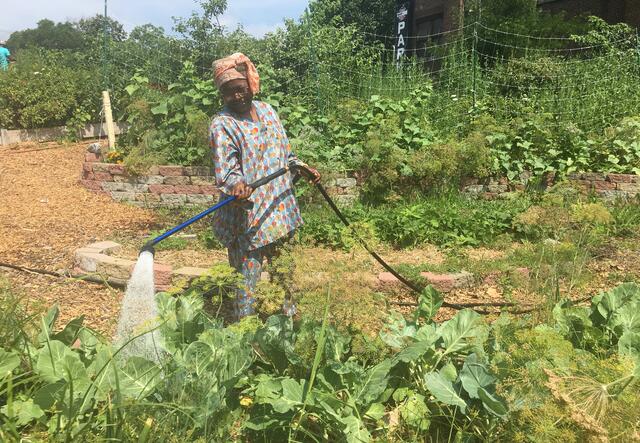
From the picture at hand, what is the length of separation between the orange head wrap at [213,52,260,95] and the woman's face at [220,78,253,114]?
2 centimetres

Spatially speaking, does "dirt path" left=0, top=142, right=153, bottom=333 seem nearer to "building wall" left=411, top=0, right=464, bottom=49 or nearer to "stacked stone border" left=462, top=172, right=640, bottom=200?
"stacked stone border" left=462, top=172, right=640, bottom=200

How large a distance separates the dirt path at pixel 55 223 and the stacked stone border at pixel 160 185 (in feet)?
0.69

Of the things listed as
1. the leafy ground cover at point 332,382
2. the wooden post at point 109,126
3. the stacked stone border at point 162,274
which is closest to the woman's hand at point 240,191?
the leafy ground cover at point 332,382

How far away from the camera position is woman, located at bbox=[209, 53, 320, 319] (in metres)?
3.08

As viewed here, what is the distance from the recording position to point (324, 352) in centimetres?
232

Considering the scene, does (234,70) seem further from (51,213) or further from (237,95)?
(51,213)

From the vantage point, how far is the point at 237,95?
123 inches

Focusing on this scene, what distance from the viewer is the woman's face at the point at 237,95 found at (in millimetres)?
3090

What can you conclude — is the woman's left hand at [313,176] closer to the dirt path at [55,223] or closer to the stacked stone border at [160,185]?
the dirt path at [55,223]

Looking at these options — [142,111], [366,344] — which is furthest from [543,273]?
[142,111]

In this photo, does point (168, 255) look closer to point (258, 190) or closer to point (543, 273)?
point (258, 190)

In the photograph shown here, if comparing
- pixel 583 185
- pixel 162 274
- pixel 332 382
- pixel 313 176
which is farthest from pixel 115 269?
pixel 583 185

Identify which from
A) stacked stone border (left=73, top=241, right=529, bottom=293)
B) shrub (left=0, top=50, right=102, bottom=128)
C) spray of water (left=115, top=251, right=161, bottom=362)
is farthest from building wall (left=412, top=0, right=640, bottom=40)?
spray of water (left=115, top=251, right=161, bottom=362)

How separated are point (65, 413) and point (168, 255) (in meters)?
3.45
